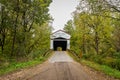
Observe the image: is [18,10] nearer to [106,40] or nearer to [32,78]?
[106,40]

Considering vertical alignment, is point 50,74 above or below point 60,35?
below

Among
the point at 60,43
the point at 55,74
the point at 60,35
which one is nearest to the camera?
the point at 55,74

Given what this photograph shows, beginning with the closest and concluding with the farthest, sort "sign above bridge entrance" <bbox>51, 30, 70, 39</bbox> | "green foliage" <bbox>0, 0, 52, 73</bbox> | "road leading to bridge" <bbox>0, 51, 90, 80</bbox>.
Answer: "road leading to bridge" <bbox>0, 51, 90, 80</bbox>, "green foliage" <bbox>0, 0, 52, 73</bbox>, "sign above bridge entrance" <bbox>51, 30, 70, 39</bbox>

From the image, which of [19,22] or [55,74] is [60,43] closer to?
[19,22]

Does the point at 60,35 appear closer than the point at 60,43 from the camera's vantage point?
Yes

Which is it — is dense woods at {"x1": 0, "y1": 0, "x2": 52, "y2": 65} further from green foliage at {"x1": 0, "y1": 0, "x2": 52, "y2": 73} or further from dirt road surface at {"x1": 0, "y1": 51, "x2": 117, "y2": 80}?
dirt road surface at {"x1": 0, "y1": 51, "x2": 117, "y2": 80}

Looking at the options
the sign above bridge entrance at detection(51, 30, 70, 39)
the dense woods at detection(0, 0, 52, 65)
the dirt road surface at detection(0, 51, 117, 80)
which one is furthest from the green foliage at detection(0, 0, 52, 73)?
the dirt road surface at detection(0, 51, 117, 80)

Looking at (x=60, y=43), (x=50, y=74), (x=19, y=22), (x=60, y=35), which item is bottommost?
(x=50, y=74)

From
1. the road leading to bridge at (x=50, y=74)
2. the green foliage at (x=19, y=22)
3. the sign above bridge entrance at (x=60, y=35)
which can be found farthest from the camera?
the sign above bridge entrance at (x=60, y=35)

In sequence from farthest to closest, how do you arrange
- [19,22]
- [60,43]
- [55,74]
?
[60,43]
[19,22]
[55,74]

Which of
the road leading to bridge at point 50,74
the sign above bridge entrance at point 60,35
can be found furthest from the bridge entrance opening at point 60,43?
the road leading to bridge at point 50,74

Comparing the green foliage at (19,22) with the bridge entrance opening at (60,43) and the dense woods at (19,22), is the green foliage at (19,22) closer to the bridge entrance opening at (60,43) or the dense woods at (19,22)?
the dense woods at (19,22)

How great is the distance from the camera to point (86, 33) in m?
43.8

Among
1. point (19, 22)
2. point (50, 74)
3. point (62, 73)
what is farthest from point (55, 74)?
point (19, 22)
